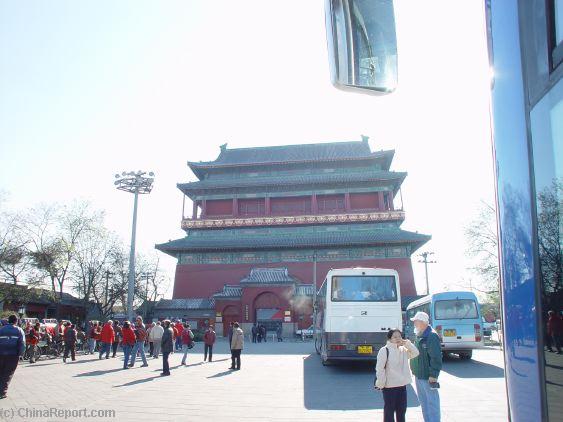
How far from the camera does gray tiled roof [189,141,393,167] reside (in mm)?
42688

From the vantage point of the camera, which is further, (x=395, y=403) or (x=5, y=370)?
(x=5, y=370)

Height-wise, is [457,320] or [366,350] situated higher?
[457,320]

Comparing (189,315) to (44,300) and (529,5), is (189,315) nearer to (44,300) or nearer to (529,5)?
(44,300)

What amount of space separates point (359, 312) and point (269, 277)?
22525mm

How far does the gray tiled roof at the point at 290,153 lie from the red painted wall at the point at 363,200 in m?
3.95

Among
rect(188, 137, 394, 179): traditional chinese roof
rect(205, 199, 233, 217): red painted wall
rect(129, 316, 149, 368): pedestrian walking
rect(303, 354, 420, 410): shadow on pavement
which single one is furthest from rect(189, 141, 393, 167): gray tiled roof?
rect(303, 354, 420, 410): shadow on pavement

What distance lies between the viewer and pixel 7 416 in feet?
23.2

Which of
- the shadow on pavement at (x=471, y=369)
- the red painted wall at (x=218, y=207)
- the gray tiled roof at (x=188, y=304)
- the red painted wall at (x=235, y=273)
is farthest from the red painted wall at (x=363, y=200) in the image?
the shadow on pavement at (x=471, y=369)

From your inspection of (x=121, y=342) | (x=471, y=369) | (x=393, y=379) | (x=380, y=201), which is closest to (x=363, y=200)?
(x=380, y=201)

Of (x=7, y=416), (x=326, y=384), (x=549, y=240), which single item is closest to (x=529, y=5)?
(x=549, y=240)

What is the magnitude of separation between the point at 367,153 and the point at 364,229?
878 centimetres

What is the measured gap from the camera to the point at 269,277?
34562 mm

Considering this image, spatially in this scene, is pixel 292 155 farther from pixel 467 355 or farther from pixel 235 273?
pixel 467 355

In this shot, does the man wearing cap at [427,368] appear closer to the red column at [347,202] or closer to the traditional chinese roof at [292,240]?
the traditional chinese roof at [292,240]
